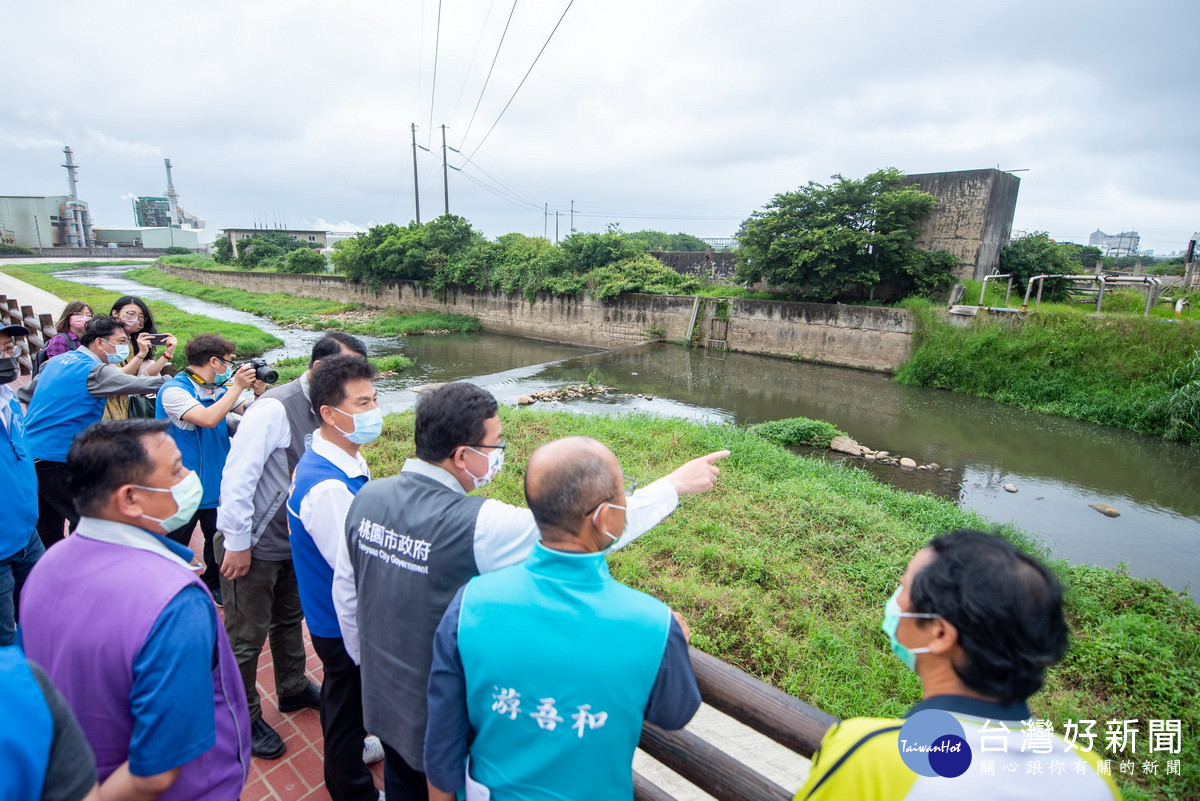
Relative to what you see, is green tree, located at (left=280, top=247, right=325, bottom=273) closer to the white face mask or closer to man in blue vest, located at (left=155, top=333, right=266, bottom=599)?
man in blue vest, located at (left=155, top=333, right=266, bottom=599)

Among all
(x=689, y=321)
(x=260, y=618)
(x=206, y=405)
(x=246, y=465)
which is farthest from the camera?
(x=689, y=321)

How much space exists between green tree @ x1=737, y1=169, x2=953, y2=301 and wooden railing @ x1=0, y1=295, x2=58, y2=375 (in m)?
15.2

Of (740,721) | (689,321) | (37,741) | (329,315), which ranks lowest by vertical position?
(329,315)

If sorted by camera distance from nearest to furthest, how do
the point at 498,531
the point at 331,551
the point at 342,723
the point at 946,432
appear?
the point at 498,531
the point at 331,551
the point at 342,723
the point at 946,432

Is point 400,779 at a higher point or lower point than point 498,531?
lower

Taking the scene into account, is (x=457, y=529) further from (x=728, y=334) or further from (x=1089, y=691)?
(x=728, y=334)

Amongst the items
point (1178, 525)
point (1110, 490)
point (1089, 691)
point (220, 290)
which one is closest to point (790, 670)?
point (1089, 691)

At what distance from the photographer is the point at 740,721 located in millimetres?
1600

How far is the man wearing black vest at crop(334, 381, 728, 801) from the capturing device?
1489 mm

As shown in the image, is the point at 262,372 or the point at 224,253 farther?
the point at 224,253

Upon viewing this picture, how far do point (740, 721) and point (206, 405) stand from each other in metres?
2.90

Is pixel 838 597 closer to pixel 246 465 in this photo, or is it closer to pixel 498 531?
pixel 498 531

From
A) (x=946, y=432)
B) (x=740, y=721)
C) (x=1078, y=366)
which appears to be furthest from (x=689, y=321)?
(x=740, y=721)

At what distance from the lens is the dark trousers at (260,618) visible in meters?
2.48
